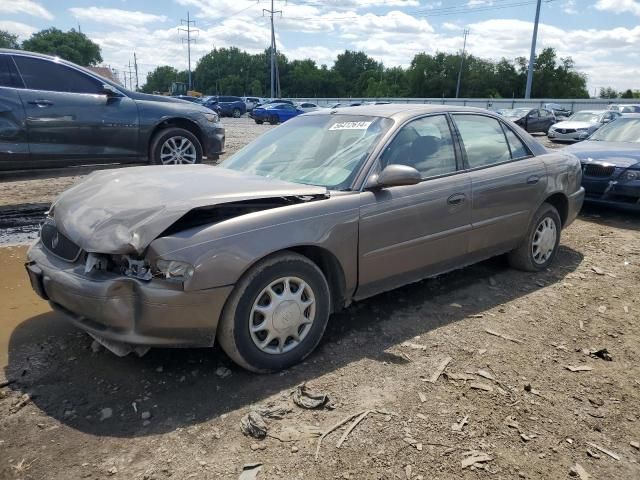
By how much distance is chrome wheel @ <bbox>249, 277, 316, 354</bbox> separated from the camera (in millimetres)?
2949

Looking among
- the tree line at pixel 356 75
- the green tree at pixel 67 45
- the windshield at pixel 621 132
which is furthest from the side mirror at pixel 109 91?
the green tree at pixel 67 45

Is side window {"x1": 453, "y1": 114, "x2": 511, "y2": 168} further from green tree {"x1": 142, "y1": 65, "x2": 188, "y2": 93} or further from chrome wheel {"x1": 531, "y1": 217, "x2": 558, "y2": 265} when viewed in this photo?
green tree {"x1": 142, "y1": 65, "x2": 188, "y2": 93}

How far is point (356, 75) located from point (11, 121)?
10491 centimetres

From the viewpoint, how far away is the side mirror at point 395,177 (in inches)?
132

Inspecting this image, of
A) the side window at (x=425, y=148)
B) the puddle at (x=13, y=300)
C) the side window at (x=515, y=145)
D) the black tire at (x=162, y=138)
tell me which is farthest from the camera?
the black tire at (x=162, y=138)

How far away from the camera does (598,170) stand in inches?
285

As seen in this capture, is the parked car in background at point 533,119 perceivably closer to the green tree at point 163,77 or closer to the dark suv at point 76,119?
the dark suv at point 76,119

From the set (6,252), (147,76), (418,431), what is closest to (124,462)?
(418,431)

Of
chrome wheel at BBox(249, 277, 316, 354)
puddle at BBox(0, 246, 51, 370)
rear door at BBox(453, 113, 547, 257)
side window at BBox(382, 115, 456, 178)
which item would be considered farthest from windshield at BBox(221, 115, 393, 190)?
puddle at BBox(0, 246, 51, 370)

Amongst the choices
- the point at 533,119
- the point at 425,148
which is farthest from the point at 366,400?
the point at 533,119

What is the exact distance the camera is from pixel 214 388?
9.47 feet

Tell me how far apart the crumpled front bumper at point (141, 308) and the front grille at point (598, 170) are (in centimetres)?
639

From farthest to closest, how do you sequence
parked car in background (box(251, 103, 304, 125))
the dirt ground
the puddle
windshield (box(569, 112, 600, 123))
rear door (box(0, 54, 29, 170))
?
1. parked car in background (box(251, 103, 304, 125))
2. windshield (box(569, 112, 600, 123))
3. rear door (box(0, 54, 29, 170))
4. the puddle
5. the dirt ground

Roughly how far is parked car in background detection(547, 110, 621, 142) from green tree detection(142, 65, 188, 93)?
353 ft
